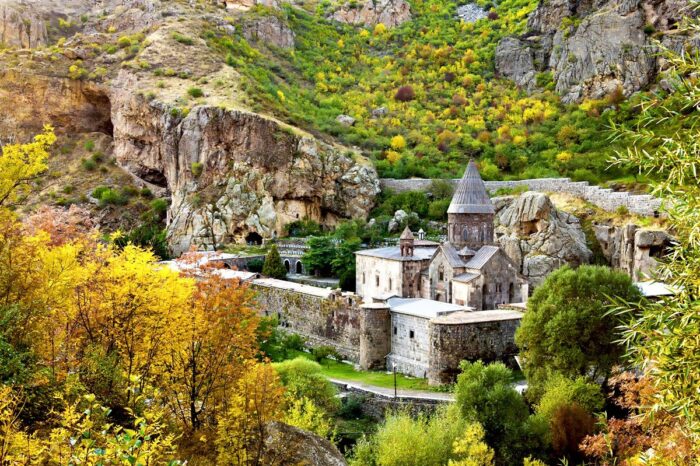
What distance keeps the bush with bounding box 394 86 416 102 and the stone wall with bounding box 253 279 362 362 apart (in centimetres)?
3418

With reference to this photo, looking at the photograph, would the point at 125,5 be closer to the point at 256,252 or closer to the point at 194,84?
the point at 194,84

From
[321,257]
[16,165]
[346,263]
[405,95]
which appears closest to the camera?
[16,165]

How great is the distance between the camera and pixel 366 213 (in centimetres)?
5216

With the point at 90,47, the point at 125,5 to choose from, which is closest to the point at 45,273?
the point at 90,47

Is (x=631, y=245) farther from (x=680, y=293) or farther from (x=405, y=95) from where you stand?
(x=405, y=95)

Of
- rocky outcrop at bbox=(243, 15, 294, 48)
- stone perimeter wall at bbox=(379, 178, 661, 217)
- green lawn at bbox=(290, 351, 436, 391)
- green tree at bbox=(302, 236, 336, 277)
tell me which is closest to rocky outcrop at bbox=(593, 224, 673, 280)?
stone perimeter wall at bbox=(379, 178, 661, 217)

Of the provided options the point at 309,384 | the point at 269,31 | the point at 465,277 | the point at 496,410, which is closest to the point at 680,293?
the point at 496,410

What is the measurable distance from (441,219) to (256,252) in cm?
1292

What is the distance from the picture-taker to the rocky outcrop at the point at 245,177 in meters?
49.8

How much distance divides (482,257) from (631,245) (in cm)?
1026

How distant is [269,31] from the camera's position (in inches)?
2859

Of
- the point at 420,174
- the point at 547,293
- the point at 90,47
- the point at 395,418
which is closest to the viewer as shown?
the point at 395,418

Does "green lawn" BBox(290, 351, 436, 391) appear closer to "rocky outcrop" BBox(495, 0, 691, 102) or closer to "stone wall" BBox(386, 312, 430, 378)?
"stone wall" BBox(386, 312, 430, 378)

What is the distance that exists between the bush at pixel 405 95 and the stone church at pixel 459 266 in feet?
107
